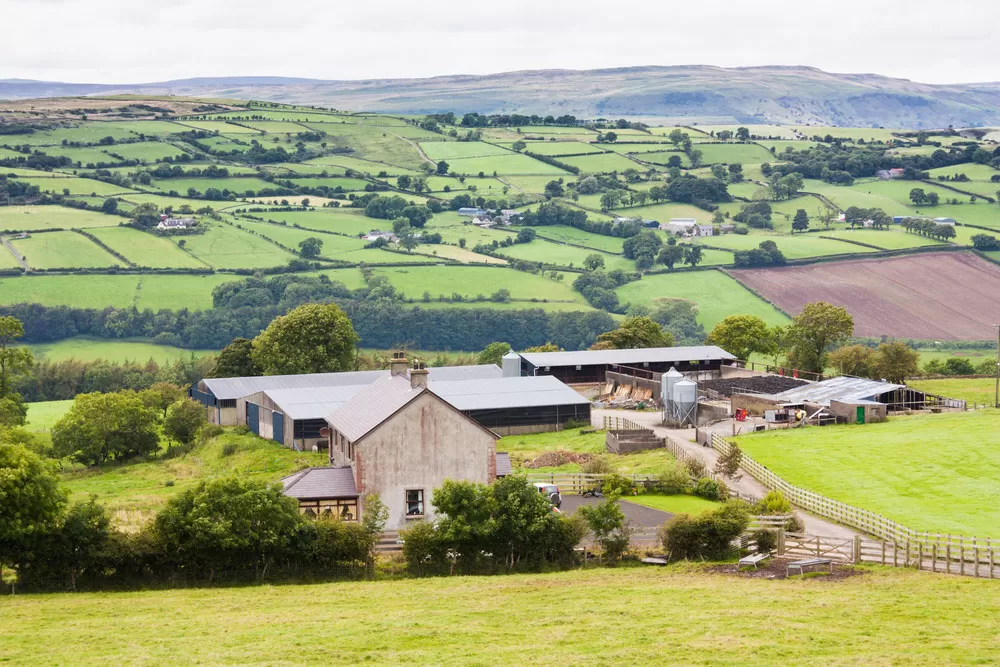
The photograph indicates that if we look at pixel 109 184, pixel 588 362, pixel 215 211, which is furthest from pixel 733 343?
pixel 109 184

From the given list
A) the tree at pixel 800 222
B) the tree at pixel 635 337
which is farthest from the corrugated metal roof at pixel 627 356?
the tree at pixel 800 222

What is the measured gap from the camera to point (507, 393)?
7894 centimetres

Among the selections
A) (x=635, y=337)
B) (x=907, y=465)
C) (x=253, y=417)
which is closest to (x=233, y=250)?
(x=635, y=337)

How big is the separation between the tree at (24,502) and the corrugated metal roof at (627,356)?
55.5 meters

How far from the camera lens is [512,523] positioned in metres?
39.4

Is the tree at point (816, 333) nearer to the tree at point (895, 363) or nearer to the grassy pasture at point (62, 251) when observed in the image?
the tree at point (895, 363)

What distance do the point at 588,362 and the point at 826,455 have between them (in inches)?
1328

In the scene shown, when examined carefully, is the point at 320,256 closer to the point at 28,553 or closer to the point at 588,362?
the point at 588,362

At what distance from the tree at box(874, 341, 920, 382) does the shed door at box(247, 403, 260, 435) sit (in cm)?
4084

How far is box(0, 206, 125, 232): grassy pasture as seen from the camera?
162000 millimetres

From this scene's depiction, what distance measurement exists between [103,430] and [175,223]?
9872 centimetres

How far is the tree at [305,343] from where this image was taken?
89625 millimetres

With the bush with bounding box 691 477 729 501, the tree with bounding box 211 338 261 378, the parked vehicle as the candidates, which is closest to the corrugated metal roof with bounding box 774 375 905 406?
the bush with bounding box 691 477 729 501

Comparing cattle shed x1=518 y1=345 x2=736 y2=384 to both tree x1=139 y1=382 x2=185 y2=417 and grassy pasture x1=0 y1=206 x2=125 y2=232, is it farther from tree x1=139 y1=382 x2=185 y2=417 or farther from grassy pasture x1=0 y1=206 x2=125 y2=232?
grassy pasture x1=0 y1=206 x2=125 y2=232
